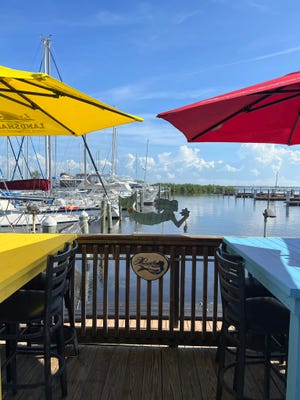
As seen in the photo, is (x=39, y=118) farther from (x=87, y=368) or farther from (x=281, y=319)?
(x=281, y=319)

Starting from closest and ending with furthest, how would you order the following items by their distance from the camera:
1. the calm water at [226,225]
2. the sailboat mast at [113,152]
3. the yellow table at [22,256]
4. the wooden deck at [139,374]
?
the yellow table at [22,256] < the wooden deck at [139,374] < the calm water at [226,225] < the sailboat mast at [113,152]

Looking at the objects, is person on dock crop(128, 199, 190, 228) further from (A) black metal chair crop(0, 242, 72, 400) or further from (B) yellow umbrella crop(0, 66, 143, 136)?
(A) black metal chair crop(0, 242, 72, 400)

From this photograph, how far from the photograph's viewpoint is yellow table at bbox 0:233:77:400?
1569mm

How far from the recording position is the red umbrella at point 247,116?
1.79 metres

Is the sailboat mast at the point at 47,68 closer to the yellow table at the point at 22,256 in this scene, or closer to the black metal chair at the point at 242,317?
the yellow table at the point at 22,256

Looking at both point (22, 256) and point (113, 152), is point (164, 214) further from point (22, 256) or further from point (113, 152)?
point (113, 152)

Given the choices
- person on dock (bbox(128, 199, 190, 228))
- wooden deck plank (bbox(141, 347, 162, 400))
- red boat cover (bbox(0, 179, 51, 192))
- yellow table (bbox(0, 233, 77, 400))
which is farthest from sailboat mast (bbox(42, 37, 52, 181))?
wooden deck plank (bbox(141, 347, 162, 400))

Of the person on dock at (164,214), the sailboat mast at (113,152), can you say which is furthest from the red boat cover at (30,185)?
the sailboat mast at (113,152)

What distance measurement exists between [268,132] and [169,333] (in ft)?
5.99

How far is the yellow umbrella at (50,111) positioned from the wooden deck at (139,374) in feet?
5.94

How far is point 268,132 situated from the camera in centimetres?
286

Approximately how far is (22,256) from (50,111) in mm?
1213

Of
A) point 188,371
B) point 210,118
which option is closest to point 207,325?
point 188,371

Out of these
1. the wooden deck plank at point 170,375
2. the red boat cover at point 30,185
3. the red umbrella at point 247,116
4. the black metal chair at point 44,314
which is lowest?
the wooden deck plank at point 170,375
